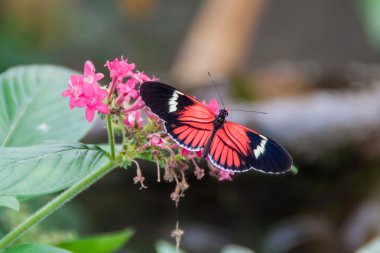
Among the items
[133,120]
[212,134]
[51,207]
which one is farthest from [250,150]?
[51,207]

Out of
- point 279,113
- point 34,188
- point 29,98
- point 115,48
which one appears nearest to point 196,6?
point 115,48

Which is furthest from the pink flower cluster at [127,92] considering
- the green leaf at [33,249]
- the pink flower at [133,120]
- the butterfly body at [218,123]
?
the green leaf at [33,249]

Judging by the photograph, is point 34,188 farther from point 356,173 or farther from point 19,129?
point 356,173

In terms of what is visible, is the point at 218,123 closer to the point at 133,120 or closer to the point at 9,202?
the point at 133,120

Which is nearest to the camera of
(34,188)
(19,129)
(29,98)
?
(34,188)

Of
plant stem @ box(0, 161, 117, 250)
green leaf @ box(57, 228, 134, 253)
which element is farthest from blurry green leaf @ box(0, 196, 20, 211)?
green leaf @ box(57, 228, 134, 253)

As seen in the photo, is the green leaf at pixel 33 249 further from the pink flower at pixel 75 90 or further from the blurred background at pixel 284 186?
the blurred background at pixel 284 186

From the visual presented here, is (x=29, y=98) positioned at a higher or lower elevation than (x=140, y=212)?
lower
